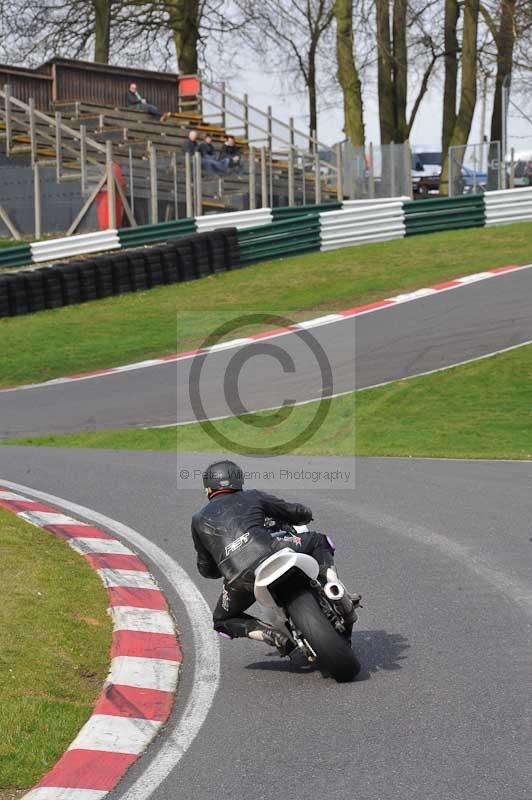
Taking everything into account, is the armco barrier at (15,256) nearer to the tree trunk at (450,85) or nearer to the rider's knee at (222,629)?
the rider's knee at (222,629)

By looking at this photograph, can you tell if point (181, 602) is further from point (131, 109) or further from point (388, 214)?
point (131, 109)

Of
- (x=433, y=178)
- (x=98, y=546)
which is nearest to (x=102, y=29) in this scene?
(x=433, y=178)

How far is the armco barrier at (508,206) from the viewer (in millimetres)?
30750

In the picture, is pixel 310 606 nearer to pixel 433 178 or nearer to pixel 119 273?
pixel 119 273

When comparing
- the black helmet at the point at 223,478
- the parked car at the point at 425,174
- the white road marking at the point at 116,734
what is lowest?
the white road marking at the point at 116,734

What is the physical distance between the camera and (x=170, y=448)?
50.4ft

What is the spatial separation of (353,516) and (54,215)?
22381mm

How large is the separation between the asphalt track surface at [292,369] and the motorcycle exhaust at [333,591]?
35.0 feet

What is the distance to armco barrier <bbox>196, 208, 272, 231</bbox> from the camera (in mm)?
27594

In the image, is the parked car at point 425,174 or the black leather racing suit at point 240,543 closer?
the black leather racing suit at point 240,543

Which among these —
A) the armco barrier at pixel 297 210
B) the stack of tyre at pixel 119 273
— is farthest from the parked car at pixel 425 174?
the stack of tyre at pixel 119 273

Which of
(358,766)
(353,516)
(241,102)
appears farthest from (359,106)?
(358,766)

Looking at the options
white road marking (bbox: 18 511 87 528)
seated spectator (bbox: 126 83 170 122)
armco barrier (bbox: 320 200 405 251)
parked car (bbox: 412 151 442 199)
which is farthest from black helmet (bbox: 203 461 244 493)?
Result: parked car (bbox: 412 151 442 199)

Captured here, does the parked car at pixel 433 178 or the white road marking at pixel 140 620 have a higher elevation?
the parked car at pixel 433 178
